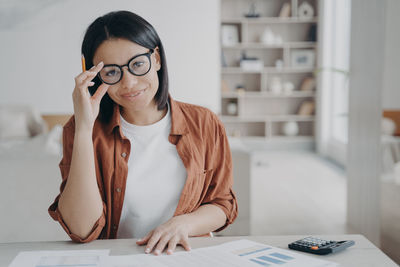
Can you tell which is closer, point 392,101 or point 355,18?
point 392,101

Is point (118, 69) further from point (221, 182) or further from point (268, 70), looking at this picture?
point (268, 70)

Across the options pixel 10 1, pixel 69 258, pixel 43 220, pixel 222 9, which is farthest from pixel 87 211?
pixel 222 9

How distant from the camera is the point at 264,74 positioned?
20.2 feet

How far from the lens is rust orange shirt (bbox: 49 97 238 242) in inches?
45.7

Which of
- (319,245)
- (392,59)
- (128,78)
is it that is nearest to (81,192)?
(128,78)

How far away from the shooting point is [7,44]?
4.77m

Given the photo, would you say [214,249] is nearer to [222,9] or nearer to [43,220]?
[43,220]

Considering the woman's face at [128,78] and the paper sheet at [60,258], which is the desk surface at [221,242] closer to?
the paper sheet at [60,258]

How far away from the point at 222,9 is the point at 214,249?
5.66 metres

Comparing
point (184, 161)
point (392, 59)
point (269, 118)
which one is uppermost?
point (392, 59)

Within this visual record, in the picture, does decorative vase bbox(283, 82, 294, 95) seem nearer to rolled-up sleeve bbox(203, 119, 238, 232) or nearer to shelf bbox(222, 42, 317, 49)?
shelf bbox(222, 42, 317, 49)

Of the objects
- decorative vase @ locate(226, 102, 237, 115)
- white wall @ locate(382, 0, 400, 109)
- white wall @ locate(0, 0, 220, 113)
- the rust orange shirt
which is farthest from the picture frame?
the rust orange shirt

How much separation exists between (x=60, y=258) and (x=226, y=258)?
335mm

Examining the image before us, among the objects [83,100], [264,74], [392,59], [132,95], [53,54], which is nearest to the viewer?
[83,100]
